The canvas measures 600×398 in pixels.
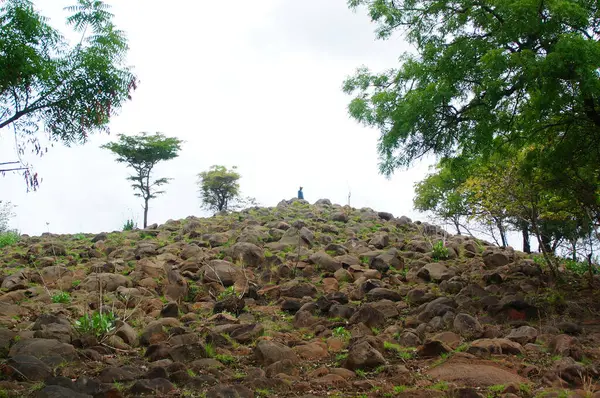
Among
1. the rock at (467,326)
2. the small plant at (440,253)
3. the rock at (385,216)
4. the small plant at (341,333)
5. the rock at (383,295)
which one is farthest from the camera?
the rock at (385,216)

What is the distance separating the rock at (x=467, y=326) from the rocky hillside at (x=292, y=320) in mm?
17

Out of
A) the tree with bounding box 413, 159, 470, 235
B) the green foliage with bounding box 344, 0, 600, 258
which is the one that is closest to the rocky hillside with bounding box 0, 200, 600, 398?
the green foliage with bounding box 344, 0, 600, 258

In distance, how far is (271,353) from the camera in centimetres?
692

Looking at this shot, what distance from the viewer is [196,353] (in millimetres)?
7016

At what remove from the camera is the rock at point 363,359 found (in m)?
6.57

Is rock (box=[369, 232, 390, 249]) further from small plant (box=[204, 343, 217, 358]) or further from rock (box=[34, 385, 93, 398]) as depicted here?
rock (box=[34, 385, 93, 398])

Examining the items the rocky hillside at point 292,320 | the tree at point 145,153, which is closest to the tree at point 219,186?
the tree at point 145,153

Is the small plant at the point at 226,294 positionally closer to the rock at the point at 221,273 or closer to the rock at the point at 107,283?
the rock at the point at 221,273

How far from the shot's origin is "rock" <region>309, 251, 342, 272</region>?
39.7 feet

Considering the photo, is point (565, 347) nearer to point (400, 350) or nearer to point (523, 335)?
point (523, 335)

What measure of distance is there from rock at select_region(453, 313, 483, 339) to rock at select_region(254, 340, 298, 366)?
7.97ft

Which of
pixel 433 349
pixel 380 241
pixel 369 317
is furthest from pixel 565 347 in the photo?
pixel 380 241

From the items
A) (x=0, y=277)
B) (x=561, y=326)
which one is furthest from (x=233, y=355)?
(x=0, y=277)

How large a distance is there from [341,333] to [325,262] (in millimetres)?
4103
